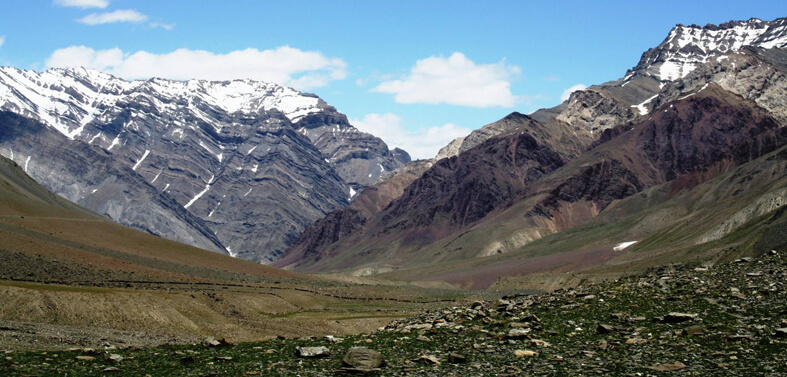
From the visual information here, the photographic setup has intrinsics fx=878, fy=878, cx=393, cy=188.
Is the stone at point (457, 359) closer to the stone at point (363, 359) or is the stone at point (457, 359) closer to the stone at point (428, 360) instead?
the stone at point (428, 360)

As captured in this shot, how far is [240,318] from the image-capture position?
80625 mm

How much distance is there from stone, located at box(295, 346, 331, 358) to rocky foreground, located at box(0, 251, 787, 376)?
41 millimetres

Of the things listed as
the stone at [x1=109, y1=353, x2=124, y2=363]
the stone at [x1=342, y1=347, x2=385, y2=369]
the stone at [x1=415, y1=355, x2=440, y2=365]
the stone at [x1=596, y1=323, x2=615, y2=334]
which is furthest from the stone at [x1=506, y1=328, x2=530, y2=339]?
the stone at [x1=109, y1=353, x2=124, y2=363]

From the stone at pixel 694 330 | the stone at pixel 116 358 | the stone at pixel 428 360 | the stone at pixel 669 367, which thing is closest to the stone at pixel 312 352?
the stone at pixel 428 360

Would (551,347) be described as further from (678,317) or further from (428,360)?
(678,317)

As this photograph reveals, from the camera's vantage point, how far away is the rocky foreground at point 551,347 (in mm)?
31656

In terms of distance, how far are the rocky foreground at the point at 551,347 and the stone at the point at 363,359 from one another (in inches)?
2.2

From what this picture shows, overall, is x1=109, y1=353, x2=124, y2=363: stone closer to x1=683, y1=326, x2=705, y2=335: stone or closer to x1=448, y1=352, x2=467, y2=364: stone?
x1=448, y1=352, x2=467, y2=364: stone

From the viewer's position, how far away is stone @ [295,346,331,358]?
36000 mm

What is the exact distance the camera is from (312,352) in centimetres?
3616

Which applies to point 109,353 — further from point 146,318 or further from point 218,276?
point 218,276

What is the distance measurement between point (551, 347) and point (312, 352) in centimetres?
974

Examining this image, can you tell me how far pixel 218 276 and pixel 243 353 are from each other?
10733 centimetres

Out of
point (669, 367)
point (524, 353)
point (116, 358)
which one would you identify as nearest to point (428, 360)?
point (524, 353)
